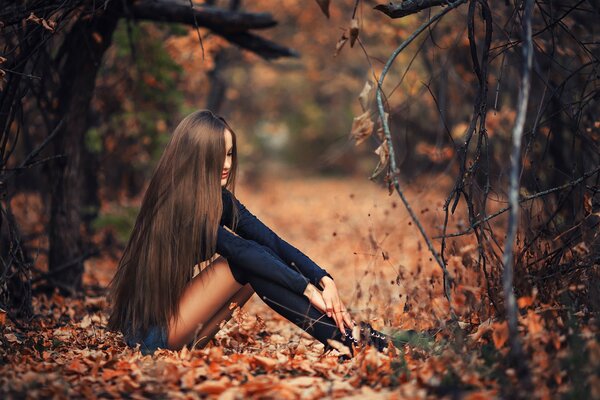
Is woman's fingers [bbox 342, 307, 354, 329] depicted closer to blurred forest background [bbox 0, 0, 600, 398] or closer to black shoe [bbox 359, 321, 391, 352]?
black shoe [bbox 359, 321, 391, 352]

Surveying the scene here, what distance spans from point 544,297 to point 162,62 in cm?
489

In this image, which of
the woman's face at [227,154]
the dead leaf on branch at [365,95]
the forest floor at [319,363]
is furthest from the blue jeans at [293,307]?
the dead leaf on branch at [365,95]

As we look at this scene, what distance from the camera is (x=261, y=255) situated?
3316 mm

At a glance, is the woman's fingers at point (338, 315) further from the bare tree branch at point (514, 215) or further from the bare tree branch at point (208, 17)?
the bare tree branch at point (208, 17)

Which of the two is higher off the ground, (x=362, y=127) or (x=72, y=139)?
(x=362, y=127)

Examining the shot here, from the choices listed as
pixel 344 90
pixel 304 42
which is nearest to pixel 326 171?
pixel 344 90

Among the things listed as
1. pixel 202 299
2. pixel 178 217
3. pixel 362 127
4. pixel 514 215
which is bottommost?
pixel 202 299

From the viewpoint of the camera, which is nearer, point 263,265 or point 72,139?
point 263,265

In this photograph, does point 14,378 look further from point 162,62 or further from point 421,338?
point 162,62

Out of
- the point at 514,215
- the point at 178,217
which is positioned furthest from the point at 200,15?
the point at 514,215

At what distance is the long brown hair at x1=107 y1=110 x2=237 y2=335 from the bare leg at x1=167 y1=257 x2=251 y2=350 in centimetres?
5

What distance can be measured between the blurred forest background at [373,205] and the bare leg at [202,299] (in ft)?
0.73

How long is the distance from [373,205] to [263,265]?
3575 millimetres

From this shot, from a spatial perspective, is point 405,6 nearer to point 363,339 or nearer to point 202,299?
point 363,339
